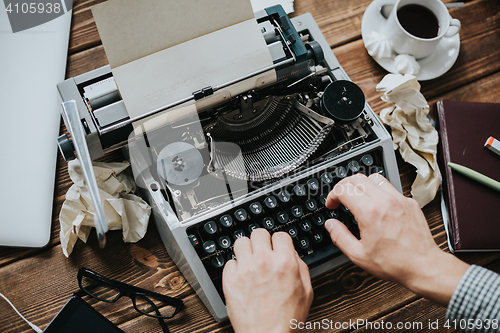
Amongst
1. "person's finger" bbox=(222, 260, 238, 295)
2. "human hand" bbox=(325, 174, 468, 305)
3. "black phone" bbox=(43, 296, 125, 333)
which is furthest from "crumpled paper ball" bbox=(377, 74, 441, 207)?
"black phone" bbox=(43, 296, 125, 333)

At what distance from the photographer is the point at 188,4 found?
77cm

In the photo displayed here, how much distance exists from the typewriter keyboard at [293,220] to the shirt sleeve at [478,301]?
0.28m

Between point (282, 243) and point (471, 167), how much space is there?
0.61 m

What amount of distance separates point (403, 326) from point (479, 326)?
0.30m

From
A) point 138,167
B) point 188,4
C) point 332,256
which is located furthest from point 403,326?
point 188,4

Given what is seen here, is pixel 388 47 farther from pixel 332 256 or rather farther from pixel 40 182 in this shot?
pixel 40 182

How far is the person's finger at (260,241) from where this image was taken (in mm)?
821

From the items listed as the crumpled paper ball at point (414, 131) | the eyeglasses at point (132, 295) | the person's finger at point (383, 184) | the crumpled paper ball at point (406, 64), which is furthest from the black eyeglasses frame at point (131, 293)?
the crumpled paper ball at point (406, 64)

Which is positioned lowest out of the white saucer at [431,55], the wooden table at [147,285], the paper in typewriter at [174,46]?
the wooden table at [147,285]

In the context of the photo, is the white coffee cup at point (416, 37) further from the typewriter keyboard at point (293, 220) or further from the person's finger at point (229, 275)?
the person's finger at point (229, 275)

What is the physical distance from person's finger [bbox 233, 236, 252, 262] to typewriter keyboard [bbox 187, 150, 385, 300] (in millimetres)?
54

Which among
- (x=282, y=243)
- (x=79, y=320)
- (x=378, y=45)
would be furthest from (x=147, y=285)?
(x=378, y=45)

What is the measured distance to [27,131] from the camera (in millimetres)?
1007

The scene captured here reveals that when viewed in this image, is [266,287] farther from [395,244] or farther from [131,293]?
[131,293]
